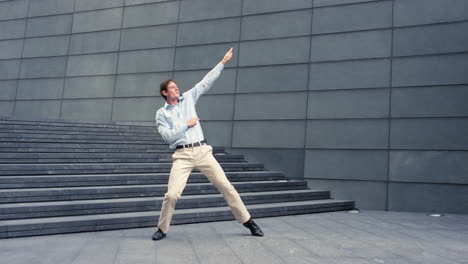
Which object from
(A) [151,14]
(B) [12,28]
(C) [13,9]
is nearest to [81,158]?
(A) [151,14]

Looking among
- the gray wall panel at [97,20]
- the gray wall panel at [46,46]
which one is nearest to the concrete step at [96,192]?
the gray wall panel at [97,20]

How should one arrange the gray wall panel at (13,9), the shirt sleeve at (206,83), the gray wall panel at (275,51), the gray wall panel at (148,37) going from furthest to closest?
the gray wall panel at (13,9) < the gray wall panel at (148,37) < the gray wall panel at (275,51) < the shirt sleeve at (206,83)

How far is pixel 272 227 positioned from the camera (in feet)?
18.1

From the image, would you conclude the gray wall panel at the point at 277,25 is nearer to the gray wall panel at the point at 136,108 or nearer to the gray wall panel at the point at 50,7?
the gray wall panel at the point at 136,108

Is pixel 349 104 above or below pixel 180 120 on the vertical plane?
above

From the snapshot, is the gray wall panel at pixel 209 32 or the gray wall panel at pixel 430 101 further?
the gray wall panel at pixel 209 32

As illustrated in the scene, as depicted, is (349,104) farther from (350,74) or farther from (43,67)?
(43,67)

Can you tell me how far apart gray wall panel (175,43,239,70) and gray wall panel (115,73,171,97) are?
0.63 m

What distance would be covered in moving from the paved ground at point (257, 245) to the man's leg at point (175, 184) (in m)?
0.26

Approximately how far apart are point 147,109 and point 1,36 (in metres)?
6.85

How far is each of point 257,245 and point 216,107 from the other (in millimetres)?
6369

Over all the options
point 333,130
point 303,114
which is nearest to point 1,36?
point 303,114

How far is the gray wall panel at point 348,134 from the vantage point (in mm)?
8392

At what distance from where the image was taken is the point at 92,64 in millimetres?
12070
